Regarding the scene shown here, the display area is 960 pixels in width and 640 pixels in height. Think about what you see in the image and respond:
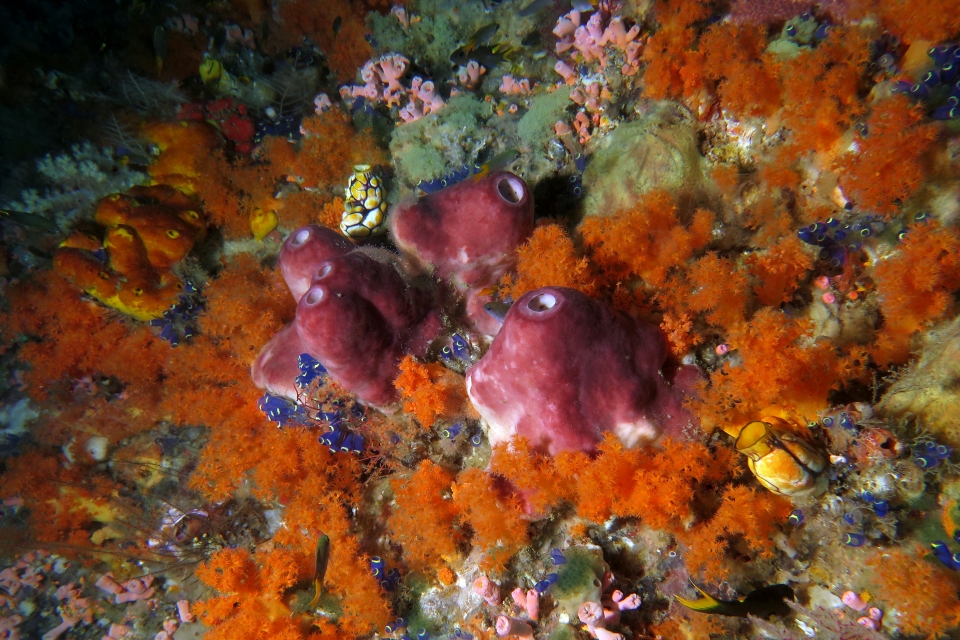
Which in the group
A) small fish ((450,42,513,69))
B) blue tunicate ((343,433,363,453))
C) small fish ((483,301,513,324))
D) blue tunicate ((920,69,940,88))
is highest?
small fish ((450,42,513,69))

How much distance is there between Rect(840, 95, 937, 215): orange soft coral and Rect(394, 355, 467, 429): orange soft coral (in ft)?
11.0

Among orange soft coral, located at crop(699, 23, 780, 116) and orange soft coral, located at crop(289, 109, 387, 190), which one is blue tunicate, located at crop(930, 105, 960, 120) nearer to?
orange soft coral, located at crop(699, 23, 780, 116)

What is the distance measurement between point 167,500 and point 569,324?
5624 millimetres

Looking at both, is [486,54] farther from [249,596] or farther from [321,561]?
[249,596]

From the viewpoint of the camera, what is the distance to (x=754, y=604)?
109 inches

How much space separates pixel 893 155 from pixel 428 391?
370cm

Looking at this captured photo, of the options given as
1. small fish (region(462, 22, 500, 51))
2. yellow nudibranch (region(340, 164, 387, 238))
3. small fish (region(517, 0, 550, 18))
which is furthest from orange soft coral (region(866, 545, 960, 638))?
small fish (region(462, 22, 500, 51))

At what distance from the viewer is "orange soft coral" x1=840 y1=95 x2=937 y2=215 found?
3.04m

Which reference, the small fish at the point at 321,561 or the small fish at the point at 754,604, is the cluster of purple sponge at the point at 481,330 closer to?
the small fish at the point at 754,604

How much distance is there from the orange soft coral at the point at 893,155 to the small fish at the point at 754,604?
2727mm

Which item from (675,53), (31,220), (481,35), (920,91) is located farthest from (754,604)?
(31,220)

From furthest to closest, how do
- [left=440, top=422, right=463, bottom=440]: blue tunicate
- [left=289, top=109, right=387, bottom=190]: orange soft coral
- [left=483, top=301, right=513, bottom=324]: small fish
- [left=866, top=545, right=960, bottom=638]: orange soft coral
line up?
[left=289, top=109, right=387, bottom=190]: orange soft coral, [left=440, top=422, right=463, bottom=440]: blue tunicate, [left=483, top=301, right=513, bottom=324]: small fish, [left=866, top=545, right=960, bottom=638]: orange soft coral

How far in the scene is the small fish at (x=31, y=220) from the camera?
17.7 feet

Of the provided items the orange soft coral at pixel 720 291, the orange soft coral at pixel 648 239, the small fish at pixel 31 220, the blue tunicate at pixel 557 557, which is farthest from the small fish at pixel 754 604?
the small fish at pixel 31 220
